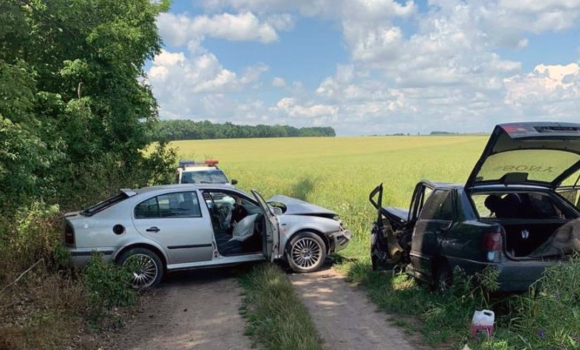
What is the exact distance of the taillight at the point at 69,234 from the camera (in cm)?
736

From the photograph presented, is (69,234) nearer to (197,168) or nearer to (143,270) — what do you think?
(143,270)

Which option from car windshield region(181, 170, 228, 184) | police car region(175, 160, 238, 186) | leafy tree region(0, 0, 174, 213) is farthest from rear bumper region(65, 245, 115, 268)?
car windshield region(181, 170, 228, 184)

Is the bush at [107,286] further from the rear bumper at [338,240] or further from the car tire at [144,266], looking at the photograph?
the rear bumper at [338,240]

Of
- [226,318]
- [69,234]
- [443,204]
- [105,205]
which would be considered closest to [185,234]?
[105,205]

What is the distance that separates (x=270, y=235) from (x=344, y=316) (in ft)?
6.84

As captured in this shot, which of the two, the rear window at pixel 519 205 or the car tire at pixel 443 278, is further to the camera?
the rear window at pixel 519 205

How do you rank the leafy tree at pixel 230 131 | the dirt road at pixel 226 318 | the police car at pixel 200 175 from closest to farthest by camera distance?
the dirt road at pixel 226 318 < the police car at pixel 200 175 < the leafy tree at pixel 230 131

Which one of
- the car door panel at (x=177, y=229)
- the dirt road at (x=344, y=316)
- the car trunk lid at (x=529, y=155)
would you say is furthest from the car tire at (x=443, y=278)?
the car door panel at (x=177, y=229)

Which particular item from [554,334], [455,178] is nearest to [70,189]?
[554,334]

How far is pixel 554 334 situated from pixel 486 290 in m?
1.26

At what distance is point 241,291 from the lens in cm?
745

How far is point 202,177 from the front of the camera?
617 inches

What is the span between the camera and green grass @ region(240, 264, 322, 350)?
188 inches

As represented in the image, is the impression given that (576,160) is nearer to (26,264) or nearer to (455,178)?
(26,264)
